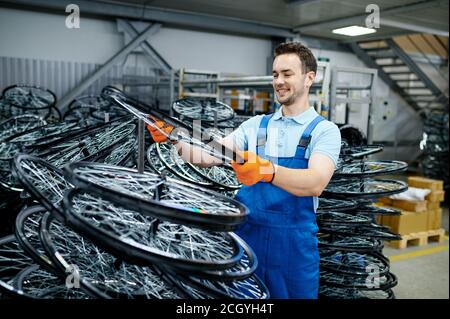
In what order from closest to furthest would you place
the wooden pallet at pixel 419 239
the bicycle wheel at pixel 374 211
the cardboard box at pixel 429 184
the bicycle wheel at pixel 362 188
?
the bicycle wheel at pixel 362 188
the bicycle wheel at pixel 374 211
the wooden pallet at pixel 419 239
the cardboard box at pixel 429 184

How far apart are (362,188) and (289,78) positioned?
5.13ft

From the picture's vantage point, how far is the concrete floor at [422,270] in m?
3.79

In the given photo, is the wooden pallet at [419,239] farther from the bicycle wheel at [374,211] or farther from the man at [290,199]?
the man at [290,199]

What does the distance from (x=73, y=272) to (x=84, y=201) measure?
15.0 inches

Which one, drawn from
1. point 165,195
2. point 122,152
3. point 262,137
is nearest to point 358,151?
point 262,137

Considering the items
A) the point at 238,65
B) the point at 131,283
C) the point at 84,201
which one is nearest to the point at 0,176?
the point at 84,201

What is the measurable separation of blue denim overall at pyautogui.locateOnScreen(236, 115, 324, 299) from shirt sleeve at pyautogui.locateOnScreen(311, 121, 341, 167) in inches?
1.7

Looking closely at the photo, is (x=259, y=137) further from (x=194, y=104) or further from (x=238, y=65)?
(x=238, y=65)

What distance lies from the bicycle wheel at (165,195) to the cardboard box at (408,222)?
14.0 feet

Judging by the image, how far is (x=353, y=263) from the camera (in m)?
3.14

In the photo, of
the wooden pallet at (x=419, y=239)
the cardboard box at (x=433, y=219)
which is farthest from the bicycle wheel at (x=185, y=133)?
the cardboard box at (x=433, y=219)

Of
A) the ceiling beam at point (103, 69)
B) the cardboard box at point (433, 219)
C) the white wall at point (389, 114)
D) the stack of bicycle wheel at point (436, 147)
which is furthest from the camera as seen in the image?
the white wall at point (389, 114)

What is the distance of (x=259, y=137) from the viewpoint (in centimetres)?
209

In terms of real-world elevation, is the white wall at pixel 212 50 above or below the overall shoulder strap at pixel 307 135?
above
